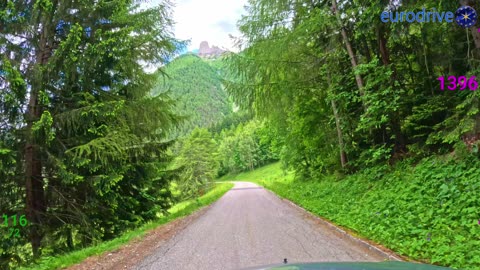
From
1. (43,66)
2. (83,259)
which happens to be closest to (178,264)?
(83,259)

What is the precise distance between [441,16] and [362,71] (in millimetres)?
2608

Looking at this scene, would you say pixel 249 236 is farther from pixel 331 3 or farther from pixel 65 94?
pixel 331 3

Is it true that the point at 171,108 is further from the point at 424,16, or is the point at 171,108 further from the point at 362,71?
the point at 424,16

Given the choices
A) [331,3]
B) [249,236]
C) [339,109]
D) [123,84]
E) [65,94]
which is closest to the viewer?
[249,236]

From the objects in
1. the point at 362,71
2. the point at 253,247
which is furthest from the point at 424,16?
the point at 253,247

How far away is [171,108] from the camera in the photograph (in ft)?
40.9

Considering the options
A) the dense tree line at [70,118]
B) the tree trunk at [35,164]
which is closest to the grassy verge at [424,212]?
the dense tree line at [70,118]

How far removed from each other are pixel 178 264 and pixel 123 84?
7.18 m

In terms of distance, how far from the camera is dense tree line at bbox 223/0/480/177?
9477 millimetres

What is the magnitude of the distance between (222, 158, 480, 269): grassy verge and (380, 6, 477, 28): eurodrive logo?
321cm

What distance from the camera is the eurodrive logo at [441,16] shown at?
24.7 feet

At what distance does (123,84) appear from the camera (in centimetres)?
1168

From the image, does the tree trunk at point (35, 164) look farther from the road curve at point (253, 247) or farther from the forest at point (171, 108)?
the road curve at point (253, 247)

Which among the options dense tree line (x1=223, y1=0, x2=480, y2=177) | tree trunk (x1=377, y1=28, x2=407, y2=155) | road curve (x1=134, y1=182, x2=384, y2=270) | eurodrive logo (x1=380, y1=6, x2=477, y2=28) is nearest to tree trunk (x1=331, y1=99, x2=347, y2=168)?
dense tree line (x1=223, y1=0, x2=480, y2=177)
